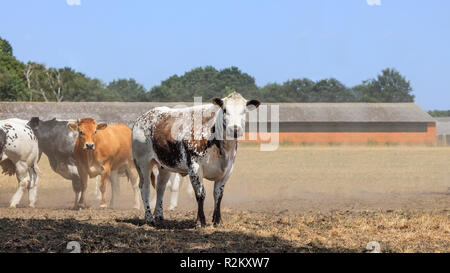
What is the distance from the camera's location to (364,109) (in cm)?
5288

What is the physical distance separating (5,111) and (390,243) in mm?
40241

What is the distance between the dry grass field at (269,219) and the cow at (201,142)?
2.63 feet

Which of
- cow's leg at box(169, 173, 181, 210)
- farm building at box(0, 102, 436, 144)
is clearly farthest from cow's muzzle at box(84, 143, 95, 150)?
farm building at box(0, 102, 436, 144)

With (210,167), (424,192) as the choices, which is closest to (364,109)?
(424,192)

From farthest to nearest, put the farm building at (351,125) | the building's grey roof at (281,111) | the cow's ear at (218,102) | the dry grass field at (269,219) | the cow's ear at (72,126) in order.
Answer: the farm building at (351,125), the building's grey roof at (281,111), the cow's ear at (72,126), the cow's ear at (218,102), the dry grass field at (269,219)

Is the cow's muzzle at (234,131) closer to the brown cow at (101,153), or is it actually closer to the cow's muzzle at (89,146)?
the cow's muzzle at (89,146)

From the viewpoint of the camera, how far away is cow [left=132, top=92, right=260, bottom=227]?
29.3 feet

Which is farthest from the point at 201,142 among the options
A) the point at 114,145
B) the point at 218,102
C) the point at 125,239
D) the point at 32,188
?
the point at 32,188

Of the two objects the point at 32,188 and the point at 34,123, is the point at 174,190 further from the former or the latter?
the point at 34,123

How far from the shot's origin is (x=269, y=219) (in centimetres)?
1102

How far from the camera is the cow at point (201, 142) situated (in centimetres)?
893

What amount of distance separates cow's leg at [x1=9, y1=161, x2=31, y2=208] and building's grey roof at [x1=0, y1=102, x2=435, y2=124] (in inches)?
1111

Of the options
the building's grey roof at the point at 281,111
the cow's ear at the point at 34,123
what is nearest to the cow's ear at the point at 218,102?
the cow's ear at the point at 34,123

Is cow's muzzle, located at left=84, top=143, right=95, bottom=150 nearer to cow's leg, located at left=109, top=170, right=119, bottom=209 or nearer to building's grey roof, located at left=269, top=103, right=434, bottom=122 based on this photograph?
cow's leg, located at left=109, top=170, right=119, bottom=209
